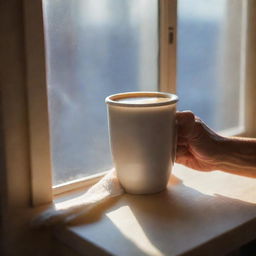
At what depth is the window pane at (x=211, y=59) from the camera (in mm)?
1267

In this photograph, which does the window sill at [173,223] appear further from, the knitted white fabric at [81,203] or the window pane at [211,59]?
the window pane at [211,59]

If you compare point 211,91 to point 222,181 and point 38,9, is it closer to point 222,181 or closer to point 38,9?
point 222,181

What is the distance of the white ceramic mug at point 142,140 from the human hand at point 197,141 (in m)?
0.04

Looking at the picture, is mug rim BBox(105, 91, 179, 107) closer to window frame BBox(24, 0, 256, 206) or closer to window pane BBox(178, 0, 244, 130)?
window frame BBox(24, 0, 256, 206)

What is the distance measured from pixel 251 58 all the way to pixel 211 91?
19cm

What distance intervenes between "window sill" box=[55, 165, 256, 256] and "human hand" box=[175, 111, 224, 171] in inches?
2.5

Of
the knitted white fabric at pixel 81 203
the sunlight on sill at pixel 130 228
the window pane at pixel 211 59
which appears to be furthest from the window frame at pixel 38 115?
the window pane at pixel 211 59

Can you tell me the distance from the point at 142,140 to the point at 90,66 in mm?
234

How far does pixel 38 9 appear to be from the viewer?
85 cm

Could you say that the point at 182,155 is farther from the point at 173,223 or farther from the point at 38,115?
the point at 38,115

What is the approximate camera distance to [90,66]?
1037 millimetres

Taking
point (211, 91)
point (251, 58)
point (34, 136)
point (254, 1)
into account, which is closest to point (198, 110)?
point (211, 91)

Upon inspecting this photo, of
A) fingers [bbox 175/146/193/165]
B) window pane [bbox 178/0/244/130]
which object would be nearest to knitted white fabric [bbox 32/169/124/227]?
fingers [bbox 175/146/193/165]

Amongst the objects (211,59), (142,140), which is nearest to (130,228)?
(142,140)
